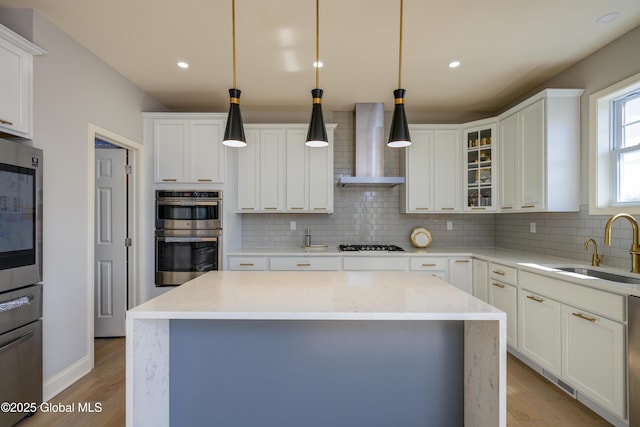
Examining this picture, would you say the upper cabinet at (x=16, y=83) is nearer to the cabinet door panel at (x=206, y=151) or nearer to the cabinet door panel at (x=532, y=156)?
the cabinet door panel at (x=206, y=151)

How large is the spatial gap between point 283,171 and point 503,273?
2.55 m

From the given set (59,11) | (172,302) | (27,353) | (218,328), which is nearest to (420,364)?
(218,328)

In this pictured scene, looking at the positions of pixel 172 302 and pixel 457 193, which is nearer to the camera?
pixel 172 302

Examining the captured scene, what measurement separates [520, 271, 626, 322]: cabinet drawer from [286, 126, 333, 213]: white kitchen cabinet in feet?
6.91

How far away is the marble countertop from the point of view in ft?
4.15

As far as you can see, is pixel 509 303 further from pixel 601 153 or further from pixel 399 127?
pixel 399 127

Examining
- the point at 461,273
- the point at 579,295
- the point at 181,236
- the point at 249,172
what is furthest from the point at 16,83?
the point at 461,273

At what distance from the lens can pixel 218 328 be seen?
161 cm

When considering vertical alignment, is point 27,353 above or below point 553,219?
below

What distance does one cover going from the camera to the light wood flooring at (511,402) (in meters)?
2.00

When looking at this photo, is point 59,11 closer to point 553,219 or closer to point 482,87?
point 482,87

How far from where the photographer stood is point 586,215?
2693mm

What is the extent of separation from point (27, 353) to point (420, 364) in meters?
2.41

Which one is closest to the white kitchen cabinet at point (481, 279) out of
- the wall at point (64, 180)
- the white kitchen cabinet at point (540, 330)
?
the white kitchen cabinet at point (540, 330)
